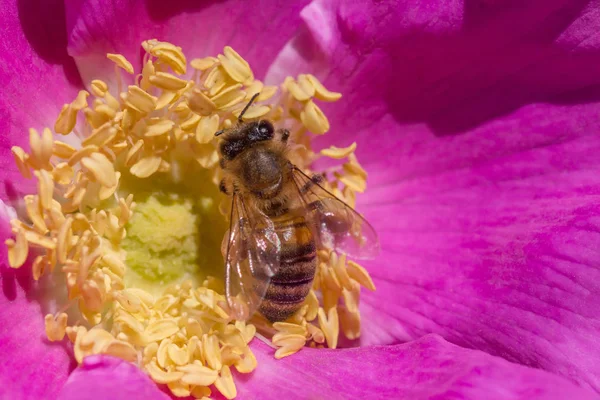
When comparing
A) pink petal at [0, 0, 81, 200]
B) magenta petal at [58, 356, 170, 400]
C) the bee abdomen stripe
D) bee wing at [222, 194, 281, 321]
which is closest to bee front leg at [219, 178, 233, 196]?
bee wing at [222, 194, 281, 321]

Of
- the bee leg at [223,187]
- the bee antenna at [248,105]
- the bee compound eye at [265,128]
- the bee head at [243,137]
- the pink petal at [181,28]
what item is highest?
the pink petal at [181,28]

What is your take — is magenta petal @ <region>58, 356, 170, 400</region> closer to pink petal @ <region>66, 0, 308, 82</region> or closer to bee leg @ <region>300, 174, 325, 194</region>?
bee leg @ <region>300, 174, 325, 194</region>

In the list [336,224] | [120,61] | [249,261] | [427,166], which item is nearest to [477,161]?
[427,166]

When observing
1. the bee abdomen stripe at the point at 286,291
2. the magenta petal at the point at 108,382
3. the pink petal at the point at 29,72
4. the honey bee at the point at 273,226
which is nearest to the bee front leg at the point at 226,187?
the honey bee at the point at 273,226

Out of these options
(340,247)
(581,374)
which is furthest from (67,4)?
(581,374)

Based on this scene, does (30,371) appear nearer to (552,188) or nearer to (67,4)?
(67,4)

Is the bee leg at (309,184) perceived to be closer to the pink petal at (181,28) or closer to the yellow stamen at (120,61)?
the pink petal at (181,28)
